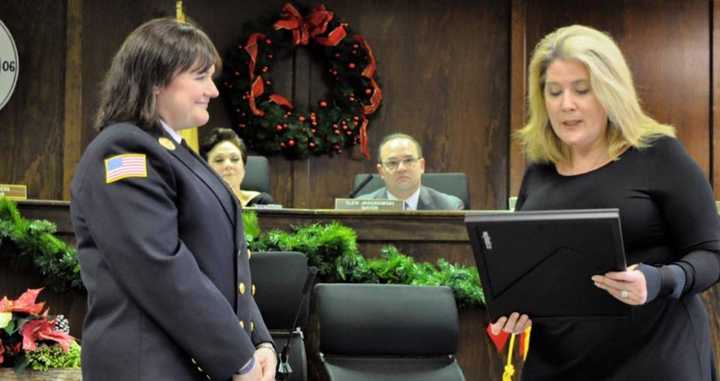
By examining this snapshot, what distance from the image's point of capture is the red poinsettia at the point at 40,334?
10.5 ft

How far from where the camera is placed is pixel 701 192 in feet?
6.36

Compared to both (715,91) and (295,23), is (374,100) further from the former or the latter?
(715,91)

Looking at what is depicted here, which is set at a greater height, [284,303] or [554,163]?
[554,163]

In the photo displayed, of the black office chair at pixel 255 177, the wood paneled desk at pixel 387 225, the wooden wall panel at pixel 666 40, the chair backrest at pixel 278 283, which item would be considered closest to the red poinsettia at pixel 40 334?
the chair backrest at pixel 278 283

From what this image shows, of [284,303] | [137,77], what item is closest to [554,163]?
[137,77]

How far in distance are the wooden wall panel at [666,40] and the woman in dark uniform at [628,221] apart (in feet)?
18.0

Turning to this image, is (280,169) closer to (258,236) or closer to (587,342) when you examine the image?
(258,236)

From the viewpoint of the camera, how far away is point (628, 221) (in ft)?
6.42

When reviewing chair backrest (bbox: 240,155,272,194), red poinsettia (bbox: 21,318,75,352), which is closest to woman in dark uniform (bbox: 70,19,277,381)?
red poinsettia (bbox: 21,318,75,352)

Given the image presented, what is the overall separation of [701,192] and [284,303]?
2.05m

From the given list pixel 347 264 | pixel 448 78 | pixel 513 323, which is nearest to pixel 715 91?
pixel 448 78

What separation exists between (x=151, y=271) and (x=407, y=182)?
12.1ft

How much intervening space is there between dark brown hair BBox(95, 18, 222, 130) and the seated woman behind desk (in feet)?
10.9

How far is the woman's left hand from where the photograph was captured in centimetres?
181
